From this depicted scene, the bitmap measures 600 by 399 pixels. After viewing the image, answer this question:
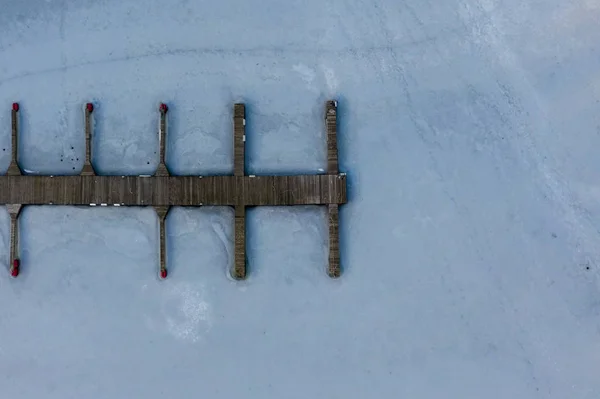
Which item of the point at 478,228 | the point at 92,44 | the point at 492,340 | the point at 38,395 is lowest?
the point at 38,395

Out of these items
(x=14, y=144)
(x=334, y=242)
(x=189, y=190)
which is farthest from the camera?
(x=14, y=144)

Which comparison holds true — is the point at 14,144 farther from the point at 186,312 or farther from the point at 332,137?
the point at 332,137

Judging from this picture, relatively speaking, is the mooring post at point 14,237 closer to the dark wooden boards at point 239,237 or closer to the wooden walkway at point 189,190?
the wooden walkway at point 189,190

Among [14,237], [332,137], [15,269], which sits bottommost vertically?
[15,269]

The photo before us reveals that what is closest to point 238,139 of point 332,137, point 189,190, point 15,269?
point 189,190

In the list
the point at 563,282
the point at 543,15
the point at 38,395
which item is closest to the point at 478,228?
the point at 563,282

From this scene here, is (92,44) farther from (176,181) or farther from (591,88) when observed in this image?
(591,88)

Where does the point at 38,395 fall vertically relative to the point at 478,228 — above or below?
below

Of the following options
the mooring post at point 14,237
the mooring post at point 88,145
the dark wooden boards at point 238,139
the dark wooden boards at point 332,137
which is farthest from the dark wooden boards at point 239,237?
the mooring post at point 14,237
